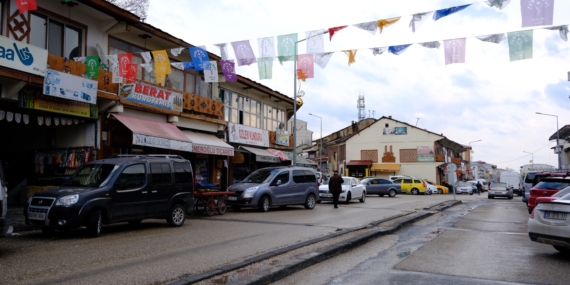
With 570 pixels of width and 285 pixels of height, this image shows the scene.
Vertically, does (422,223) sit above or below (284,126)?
below

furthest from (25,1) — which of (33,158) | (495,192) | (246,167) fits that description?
(495,192)

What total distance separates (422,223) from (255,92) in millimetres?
15972

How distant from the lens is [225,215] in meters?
16.5

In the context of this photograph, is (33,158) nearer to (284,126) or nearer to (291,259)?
(291,259)

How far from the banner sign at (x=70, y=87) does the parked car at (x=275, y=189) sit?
6.38 m

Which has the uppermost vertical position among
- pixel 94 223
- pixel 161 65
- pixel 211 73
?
pixel 161 65

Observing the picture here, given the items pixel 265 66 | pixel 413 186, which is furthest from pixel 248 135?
pixel 413 186

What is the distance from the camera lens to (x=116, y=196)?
36.5ft

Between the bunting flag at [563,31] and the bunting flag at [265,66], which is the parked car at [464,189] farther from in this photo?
the bunting flag at [563,31]

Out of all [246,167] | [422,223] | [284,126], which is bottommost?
[422,223]

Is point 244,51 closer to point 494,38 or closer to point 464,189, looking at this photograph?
point 494,38

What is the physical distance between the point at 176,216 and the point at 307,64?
7.61 metres

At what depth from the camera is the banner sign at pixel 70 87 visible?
13.8m

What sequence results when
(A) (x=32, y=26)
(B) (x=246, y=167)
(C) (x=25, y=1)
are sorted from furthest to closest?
(B) (x=246, y=167) < (A) (x=32, y=26) < (C) (x=25, y=1)
